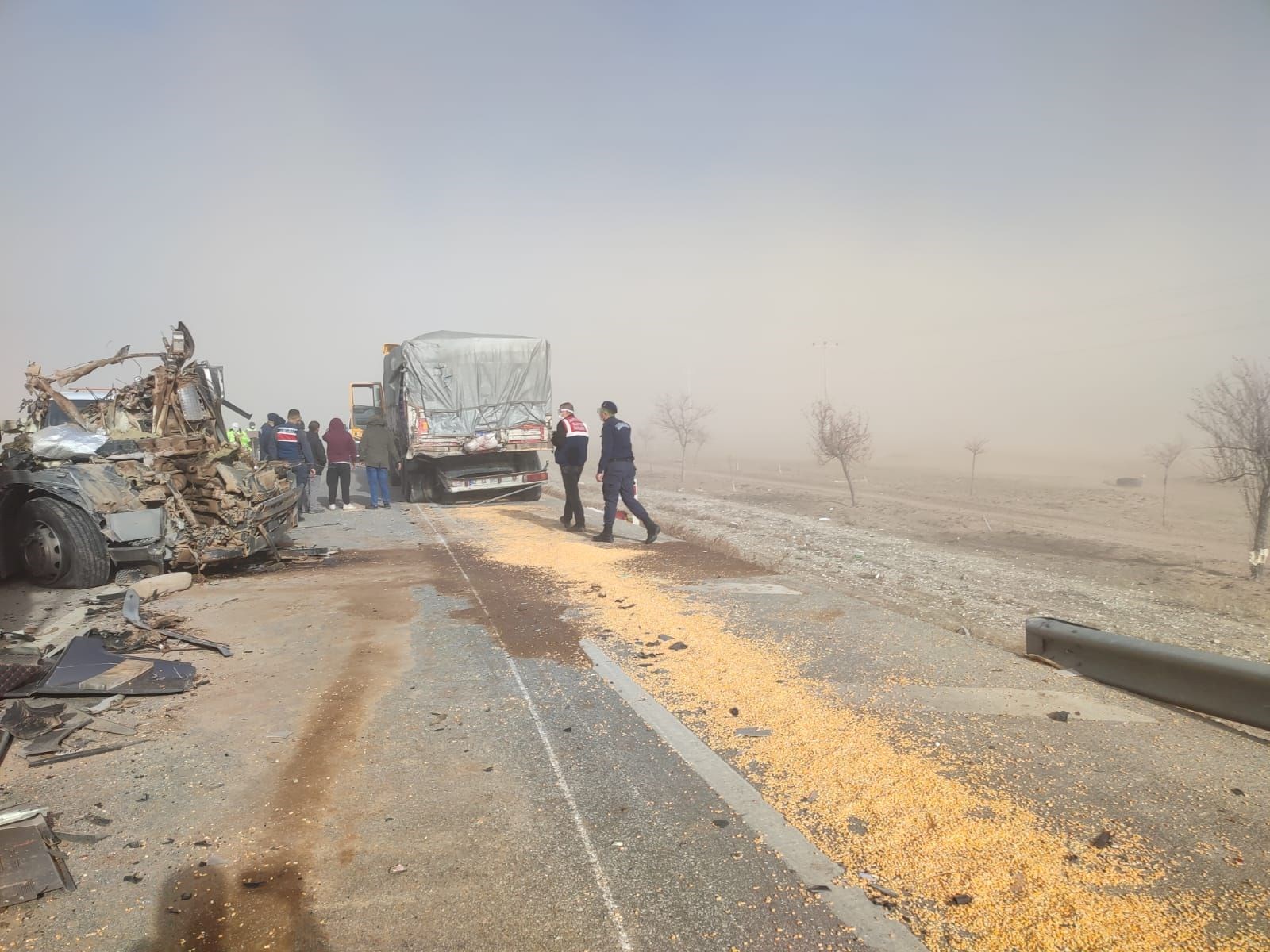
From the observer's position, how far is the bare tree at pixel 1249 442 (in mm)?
13211

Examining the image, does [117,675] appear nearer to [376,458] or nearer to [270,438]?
[270,438]

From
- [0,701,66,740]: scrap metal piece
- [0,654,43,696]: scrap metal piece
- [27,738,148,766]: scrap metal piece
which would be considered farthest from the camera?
[0,654,43,696]: scrap metal piece

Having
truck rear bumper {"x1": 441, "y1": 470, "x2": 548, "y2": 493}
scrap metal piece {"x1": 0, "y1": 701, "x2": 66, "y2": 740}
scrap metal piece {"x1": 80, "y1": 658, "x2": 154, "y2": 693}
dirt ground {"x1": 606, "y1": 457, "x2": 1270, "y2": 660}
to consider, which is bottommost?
dirt ground {"x1": 606, "y1": 457, "x2": 1270, "y2": 660}

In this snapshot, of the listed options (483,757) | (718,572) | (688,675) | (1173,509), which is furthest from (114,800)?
(1173,509)

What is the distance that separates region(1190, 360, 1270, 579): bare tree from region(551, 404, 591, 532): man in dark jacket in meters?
12.4

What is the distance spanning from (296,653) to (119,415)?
5359mm

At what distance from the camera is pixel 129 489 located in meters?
7.53

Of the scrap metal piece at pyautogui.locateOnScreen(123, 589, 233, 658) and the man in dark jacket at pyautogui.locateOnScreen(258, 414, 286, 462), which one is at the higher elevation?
the man in dark jacket at pyautogui.locateOnScreen(258, 414, 286, 462)

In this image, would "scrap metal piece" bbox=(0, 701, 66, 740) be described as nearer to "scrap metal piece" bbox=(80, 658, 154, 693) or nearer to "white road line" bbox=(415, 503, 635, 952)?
"scrap metal piece" bbox=(80, 658, 154, 693)

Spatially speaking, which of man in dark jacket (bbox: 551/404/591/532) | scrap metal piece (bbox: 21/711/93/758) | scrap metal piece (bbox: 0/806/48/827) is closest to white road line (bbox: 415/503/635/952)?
Result: scrap metal piece (bbox: 0/806/48/827)

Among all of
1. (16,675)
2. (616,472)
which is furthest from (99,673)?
(616,472)

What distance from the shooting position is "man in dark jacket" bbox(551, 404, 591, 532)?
10992 millimetres

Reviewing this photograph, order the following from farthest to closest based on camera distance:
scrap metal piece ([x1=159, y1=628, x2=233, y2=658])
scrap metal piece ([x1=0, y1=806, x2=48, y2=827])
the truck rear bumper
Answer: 1. the truck rear bumper
2. scrap metal piece ([x1=159, y1=628, x2=233, y2=658])
3. scrap metal piece ([x1=0, y1=806, x2=48, y2=827])

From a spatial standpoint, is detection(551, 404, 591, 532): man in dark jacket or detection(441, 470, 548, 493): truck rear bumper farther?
detection(441, 470, 548, 493): truck rear bumper
